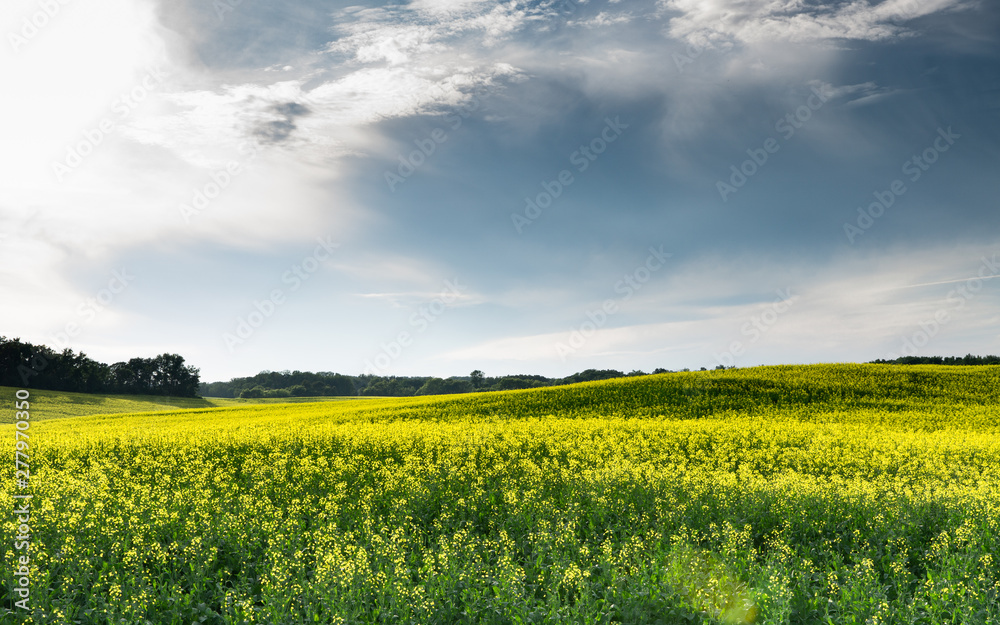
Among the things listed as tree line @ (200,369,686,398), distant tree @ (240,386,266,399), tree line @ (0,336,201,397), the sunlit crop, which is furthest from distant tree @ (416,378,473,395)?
the sunlit crop

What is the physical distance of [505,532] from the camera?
8.48 meters

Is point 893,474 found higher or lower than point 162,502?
lower

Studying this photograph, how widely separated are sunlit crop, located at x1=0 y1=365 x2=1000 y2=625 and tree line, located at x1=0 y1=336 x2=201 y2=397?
280 feet

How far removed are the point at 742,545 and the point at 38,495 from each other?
1381 centimetres

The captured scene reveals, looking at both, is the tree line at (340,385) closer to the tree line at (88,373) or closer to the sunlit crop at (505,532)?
the tree line at (88,373)

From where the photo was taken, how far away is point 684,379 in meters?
43.2

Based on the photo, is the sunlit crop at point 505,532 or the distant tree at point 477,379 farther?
the distant tree at point 477,379

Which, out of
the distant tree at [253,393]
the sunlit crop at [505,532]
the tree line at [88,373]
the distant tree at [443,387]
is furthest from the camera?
the distant tree at [253,393]

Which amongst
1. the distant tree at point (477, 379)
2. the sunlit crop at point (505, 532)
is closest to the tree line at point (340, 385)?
the distant tree at point (477, 379)

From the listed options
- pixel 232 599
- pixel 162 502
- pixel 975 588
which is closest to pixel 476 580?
pixel 232 599

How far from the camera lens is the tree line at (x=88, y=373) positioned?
82125 millimetres

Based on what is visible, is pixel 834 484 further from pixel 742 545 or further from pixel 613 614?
pixel 613 614

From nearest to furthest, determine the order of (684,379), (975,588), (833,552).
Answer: (975,588) → (833,552) → (684,379)

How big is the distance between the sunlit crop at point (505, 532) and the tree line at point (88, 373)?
85447 millimetres
